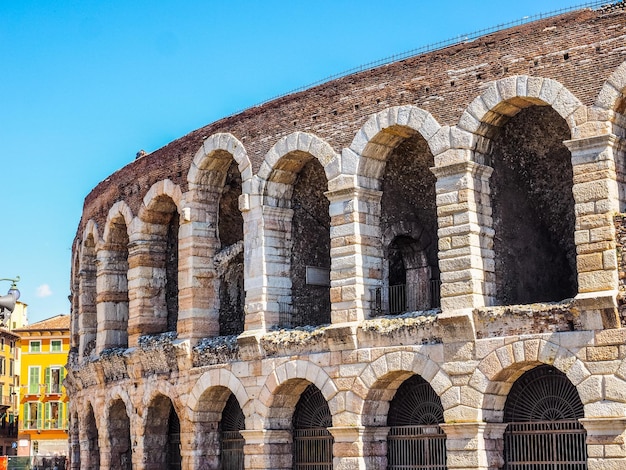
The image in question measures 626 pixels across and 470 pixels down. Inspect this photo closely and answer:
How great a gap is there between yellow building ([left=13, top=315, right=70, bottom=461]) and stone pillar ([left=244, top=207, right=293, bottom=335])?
34638 mm

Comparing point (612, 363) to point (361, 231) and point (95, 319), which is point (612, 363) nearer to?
point (361, 231)

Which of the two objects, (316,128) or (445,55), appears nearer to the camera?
(445,55)

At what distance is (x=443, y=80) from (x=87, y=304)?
13.4 m

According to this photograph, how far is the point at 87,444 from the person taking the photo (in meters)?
27.6

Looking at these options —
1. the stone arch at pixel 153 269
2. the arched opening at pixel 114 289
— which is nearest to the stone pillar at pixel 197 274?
the stone arch at pixel 153 269

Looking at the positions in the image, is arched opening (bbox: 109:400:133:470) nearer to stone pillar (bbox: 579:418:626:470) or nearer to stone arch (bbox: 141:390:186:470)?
stone arch (bbox: 141:390:186:470)

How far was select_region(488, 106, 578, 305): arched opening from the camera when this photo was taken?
18.3m

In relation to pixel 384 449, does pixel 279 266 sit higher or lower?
higher

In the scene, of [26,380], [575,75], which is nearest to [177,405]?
[575,75]

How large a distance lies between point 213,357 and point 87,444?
7504mm

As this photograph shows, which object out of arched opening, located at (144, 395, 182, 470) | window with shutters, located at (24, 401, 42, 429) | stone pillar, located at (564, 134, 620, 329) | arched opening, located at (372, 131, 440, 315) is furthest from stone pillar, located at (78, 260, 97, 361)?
window with shutters, located at (24, 401, 42, 429)

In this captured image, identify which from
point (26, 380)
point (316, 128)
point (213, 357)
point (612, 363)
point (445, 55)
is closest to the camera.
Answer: point (612, 363)

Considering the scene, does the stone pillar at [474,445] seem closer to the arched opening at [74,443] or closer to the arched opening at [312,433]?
the arched opening at [312,433]

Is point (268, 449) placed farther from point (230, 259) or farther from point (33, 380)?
point (33, 380)
